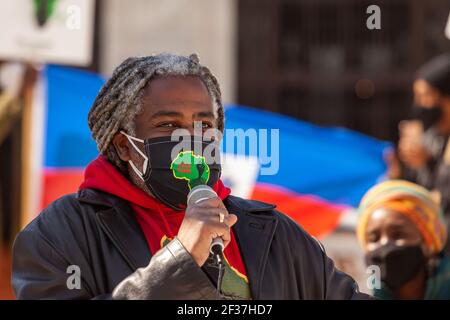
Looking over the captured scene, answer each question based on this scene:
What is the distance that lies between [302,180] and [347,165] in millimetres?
344

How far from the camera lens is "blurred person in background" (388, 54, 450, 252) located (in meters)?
6.17

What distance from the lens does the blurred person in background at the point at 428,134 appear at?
20.2ft

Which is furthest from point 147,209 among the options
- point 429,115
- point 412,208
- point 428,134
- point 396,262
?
point 429,115

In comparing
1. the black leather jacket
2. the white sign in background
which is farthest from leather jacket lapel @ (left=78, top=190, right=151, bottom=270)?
the white sign in background

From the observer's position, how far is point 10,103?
498cm

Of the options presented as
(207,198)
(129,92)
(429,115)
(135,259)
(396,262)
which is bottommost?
(396,262)

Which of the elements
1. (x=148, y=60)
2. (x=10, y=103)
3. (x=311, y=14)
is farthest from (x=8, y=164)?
(x=148, y=60)

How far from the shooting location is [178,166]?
212 cm

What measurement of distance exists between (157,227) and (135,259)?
13cm

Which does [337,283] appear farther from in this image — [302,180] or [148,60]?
[302,180]

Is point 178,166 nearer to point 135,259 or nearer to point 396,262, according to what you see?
point 135,259

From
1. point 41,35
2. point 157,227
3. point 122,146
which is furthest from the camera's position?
point 41,35

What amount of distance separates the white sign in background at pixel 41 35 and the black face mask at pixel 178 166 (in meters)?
2.30

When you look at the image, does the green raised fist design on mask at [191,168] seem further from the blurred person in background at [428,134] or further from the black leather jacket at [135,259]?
the blurred person in background at [428,134]
